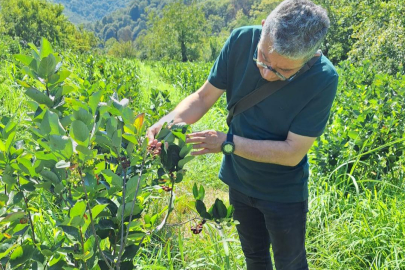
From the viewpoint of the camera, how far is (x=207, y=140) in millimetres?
1630

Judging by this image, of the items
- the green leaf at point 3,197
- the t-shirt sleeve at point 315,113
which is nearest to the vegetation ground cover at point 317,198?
the green leaf at point 3,197

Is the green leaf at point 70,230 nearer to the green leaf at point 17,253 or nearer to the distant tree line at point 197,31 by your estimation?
the green leaf at point 17,253

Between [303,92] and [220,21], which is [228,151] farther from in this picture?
[220,21]

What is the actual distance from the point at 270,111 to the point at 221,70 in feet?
1.28

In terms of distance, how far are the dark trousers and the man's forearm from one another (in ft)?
1.10

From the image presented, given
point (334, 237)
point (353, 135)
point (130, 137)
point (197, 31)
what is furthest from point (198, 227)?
point (197, 31)

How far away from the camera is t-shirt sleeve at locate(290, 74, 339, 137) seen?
1.71 meters

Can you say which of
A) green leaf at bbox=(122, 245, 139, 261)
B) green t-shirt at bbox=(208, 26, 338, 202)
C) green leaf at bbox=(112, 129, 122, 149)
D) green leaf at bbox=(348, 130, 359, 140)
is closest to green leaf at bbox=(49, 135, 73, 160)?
green leaf at bbox=(112, 129, 122, 149)

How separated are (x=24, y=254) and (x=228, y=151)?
3.18 feet

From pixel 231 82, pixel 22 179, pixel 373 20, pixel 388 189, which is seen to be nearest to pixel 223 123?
pixel 388 189

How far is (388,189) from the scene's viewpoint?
128 inches

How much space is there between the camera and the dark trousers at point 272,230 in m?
1.96

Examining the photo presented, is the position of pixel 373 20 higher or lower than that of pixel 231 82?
lower

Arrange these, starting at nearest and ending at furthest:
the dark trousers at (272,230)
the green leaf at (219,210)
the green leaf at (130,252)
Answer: the green leaf at (130,252), the green leaf at (219,210), the dark trousers at (272,230)
